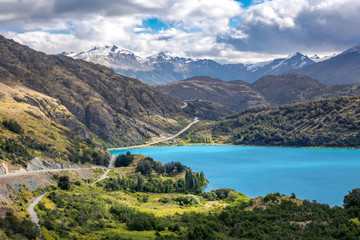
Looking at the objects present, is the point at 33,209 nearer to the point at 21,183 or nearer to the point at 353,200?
the point at 21,183

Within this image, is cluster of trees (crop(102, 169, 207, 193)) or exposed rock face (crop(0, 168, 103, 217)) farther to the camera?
cluster of trees (crop(102, 169, 207, 193))

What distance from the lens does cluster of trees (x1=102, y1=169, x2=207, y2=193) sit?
116 metres

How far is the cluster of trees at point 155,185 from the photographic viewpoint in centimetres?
11594

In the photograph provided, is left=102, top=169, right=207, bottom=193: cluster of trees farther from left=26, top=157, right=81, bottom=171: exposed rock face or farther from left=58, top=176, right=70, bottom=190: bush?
left=58, top=176, right=70, bottom=190: bush

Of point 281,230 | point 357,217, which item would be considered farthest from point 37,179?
point 357,217

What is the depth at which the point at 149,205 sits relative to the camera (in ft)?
311

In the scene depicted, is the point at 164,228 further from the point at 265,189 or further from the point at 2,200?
the point at 265,189

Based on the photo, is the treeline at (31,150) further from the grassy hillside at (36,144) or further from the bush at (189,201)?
the bush at (189,201)

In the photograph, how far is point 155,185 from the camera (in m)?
125

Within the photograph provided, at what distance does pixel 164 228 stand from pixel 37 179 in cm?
3973

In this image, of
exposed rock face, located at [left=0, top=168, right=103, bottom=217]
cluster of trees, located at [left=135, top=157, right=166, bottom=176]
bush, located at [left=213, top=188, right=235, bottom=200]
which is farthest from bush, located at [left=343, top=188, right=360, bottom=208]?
cluster of trees, located at [left=135, top=157, right=166, bottom=176]

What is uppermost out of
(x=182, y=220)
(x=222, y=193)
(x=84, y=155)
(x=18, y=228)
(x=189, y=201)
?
(x=18, y=228)

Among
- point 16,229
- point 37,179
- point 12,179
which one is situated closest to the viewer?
point 16,229

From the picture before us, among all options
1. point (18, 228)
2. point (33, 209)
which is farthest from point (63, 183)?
point (18, 228)
